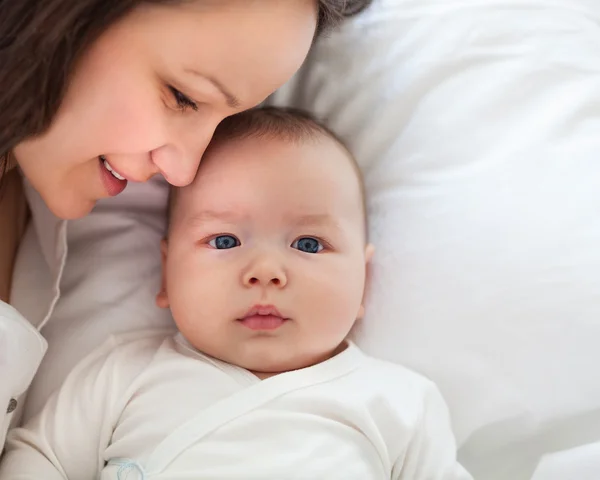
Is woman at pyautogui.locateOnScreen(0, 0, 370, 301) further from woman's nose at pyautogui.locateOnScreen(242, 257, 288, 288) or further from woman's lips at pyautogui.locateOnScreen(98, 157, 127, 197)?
woman's nose at pyautogui.locateOnScreen(242, 257, 288, 288)

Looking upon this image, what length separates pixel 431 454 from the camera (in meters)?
0.99

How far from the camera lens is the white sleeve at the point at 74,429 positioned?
3.13 ft

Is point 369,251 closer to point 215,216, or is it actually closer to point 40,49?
point 215,216

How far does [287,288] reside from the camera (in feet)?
3.26

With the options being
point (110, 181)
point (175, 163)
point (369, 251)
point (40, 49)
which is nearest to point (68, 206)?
point (110, 181)

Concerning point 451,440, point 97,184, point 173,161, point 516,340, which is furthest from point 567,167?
point 97,184

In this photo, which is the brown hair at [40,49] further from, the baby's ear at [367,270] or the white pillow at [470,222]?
the baby's ear at [367,270]

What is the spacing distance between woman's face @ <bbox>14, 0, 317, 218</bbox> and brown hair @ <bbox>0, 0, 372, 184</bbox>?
2 cm

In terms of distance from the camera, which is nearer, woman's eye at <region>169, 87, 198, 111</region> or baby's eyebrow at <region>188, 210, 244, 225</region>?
woman's eye at <region>169, 87, 198, 111</region>

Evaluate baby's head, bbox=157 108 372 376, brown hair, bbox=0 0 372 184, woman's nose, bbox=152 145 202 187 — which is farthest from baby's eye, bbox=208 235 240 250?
brown hair, bbox=0 0 372 184

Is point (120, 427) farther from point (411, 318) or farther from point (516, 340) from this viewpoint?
Result: point (516, 340)

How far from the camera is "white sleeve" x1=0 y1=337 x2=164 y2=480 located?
95cm

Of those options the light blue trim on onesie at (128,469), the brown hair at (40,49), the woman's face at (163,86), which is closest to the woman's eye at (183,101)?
the woman's face at (163,86)

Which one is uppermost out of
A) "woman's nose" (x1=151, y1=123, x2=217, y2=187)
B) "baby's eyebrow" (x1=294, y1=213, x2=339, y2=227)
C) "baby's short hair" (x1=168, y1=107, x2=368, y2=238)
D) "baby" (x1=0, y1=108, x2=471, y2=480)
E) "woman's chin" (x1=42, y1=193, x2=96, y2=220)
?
"woman's nose" (x1=151, y1=123, x2=217, y2=187)
